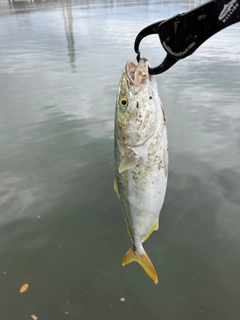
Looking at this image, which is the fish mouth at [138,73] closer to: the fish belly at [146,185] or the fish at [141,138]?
the fish at [141,138]

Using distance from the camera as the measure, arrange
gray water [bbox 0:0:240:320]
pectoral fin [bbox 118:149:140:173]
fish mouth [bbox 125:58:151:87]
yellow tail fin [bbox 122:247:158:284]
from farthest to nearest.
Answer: gray water [bbox 0:0:240:320]
yellow tail fin [bbox 122:247:158:284]
pectoral fin [bbox 118:149:140:173]
fish mouth [bbox 125:58:151:87]

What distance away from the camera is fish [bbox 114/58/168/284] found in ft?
7.29

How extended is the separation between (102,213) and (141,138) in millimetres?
2128

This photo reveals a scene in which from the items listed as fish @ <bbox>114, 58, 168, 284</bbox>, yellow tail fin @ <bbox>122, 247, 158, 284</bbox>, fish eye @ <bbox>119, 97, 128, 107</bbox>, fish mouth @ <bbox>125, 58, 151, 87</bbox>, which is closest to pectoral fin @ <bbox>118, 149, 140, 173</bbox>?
fish @ <bbox>114, 58, 168, 284</bbox>

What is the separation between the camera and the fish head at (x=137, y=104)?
2.21 m

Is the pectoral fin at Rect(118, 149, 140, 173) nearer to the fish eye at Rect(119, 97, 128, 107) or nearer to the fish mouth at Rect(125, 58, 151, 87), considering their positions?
the fish eye at Rect(119, 97, 128, 107)

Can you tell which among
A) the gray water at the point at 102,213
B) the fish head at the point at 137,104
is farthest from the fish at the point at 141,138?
the gray water at the point at 102,213

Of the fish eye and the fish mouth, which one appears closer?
the fish mouth

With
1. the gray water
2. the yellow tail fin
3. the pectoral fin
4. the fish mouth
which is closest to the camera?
the fish mouth

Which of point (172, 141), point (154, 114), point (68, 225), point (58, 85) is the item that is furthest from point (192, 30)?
point (58, 85)

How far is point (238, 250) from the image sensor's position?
3.50m

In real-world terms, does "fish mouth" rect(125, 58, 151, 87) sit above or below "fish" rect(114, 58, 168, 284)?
above

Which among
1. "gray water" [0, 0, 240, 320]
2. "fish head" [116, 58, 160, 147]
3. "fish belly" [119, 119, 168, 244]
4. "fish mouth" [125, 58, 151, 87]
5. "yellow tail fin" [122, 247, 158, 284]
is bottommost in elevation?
"gray water" [0, 0, 240, 320]

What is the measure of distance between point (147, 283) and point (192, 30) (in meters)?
2.66
